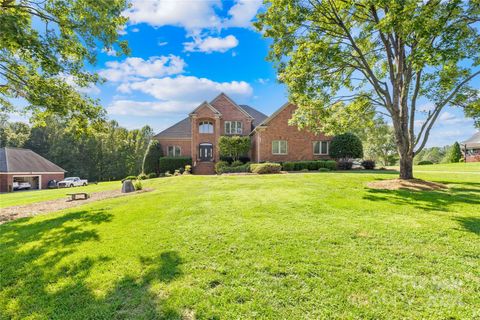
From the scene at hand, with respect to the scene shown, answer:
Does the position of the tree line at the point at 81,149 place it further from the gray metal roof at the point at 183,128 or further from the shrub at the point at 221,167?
the shrub at the point at 221,167

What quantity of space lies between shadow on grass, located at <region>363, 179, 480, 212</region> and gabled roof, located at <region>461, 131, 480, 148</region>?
117 ft

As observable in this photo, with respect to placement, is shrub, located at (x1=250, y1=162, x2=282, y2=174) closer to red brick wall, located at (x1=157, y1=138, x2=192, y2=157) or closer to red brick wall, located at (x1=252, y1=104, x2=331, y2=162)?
red brick wall, located at (x1=252, y1=104, x2=331, y2=162)

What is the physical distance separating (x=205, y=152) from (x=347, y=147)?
51.6 ft

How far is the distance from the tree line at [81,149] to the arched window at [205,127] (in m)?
24.8

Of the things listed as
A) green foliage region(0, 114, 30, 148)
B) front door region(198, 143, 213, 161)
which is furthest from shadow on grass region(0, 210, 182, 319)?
green foliage region(0, 114, 30, 148)

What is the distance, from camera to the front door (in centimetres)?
2888

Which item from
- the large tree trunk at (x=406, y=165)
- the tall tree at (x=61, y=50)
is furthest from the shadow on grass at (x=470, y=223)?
the tall tree at (x=61, y=50)

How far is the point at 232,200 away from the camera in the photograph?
29.8 feet

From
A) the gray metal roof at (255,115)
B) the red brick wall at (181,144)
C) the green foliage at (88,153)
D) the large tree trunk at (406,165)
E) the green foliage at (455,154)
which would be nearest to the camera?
the large tree trunk at (406,165)

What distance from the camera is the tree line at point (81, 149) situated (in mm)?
47469

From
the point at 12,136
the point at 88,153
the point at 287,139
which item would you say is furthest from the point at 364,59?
the point at 12,136

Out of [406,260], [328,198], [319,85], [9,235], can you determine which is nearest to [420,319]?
[406,260]

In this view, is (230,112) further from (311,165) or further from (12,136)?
(12,136)

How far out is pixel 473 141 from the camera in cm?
3650
